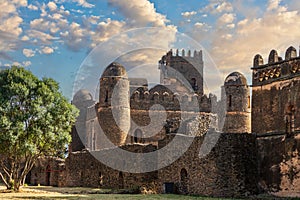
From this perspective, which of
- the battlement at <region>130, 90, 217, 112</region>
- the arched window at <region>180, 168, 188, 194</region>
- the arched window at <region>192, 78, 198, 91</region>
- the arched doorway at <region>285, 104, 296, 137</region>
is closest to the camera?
the arched doorway at <region>285, 104, 296, 137</region>

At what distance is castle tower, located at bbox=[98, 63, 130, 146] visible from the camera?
3931cm

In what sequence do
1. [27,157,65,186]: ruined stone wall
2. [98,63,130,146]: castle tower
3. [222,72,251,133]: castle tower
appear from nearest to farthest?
[222,72,251,133]: castle tower < [98,63,130,146]: castle tower < [27,157,65,186]: ruined stone wall

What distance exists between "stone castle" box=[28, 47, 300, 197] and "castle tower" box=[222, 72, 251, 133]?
0.07 m

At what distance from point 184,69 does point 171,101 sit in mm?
10234

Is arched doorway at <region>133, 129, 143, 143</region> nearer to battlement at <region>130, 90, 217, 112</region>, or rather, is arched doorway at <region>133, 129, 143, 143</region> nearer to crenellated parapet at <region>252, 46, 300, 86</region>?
battlement at <region>130, 90, 217, 112</region>

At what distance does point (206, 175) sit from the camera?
24.5 meters

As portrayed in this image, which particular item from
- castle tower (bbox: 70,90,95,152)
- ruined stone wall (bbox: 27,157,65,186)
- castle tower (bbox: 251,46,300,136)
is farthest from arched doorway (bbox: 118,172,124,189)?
castle tower (bbox: 70,90,95,152)

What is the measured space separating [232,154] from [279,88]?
370 cm

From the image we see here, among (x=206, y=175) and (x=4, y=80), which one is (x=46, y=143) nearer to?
(x=4, y=80)

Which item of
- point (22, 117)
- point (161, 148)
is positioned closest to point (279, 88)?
point (161, 148)

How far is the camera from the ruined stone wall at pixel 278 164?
21.4 meters

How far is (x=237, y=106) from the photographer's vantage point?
1446 inches

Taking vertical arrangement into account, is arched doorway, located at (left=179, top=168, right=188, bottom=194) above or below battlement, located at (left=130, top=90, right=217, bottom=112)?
below

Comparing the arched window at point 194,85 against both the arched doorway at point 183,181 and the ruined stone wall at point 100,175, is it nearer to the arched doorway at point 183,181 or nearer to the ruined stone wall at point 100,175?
the ruined stone wall at point 100,175
